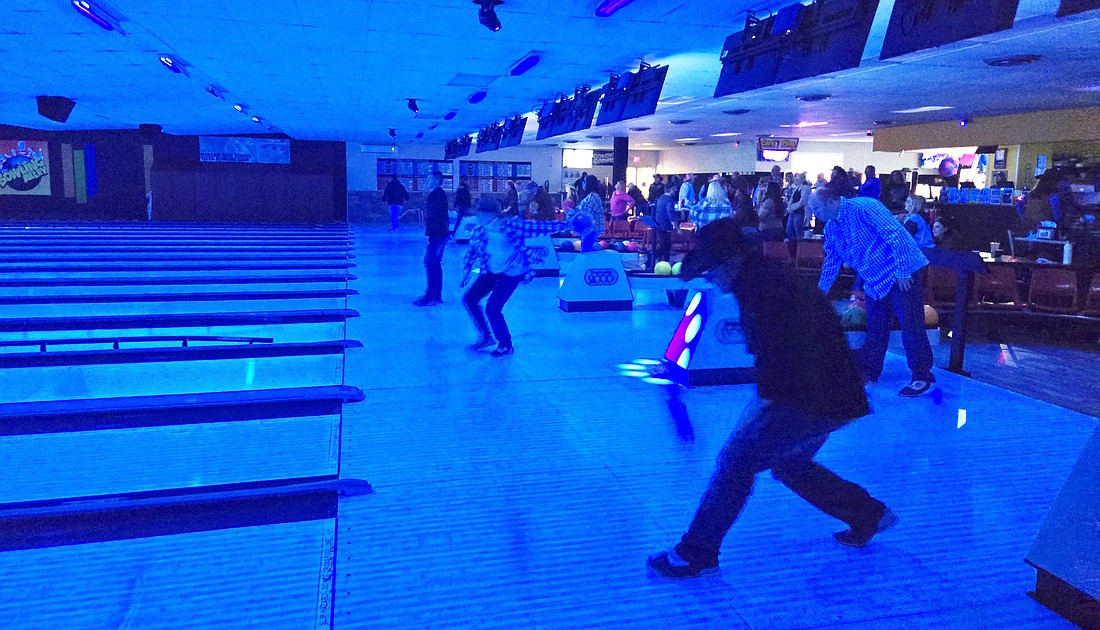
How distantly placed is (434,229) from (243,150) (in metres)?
15.7

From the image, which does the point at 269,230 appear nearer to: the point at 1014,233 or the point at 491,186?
the point at 491,186

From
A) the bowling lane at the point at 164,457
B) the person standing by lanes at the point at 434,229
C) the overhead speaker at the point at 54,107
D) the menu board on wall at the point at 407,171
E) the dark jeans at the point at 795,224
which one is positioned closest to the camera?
the bowling lane at the point at 164,457

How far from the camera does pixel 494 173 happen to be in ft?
82.2

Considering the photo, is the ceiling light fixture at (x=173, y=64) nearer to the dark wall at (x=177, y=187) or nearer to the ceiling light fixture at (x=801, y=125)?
the dark wall at (x=177, y=187)

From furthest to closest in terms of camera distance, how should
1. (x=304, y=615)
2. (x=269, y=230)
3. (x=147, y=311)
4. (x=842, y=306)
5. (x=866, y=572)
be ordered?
(x=269, y=230)
(x=842, y=306)
(x=147, y=311)
(x=866, y=572)
(x=304, y=615)

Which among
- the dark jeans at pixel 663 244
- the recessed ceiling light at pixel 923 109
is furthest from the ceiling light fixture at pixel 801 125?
the dark jeans at pixel 663 244

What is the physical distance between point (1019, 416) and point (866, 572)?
2.43 meters

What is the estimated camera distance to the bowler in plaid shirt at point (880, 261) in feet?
13.5

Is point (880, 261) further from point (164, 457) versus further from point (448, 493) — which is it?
point (164, 457)

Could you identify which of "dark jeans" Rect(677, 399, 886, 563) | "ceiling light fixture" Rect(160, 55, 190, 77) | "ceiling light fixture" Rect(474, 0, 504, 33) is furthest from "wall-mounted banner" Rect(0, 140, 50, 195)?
"dark jeans" Rect(677, 399, 886, 563)

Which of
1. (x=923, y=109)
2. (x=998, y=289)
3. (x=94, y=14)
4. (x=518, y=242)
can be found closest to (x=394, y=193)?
(x=923, y=109)

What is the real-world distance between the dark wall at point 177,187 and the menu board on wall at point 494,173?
4932 mm

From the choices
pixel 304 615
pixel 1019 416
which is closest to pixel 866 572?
pixel 304 615

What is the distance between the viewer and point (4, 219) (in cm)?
1869
